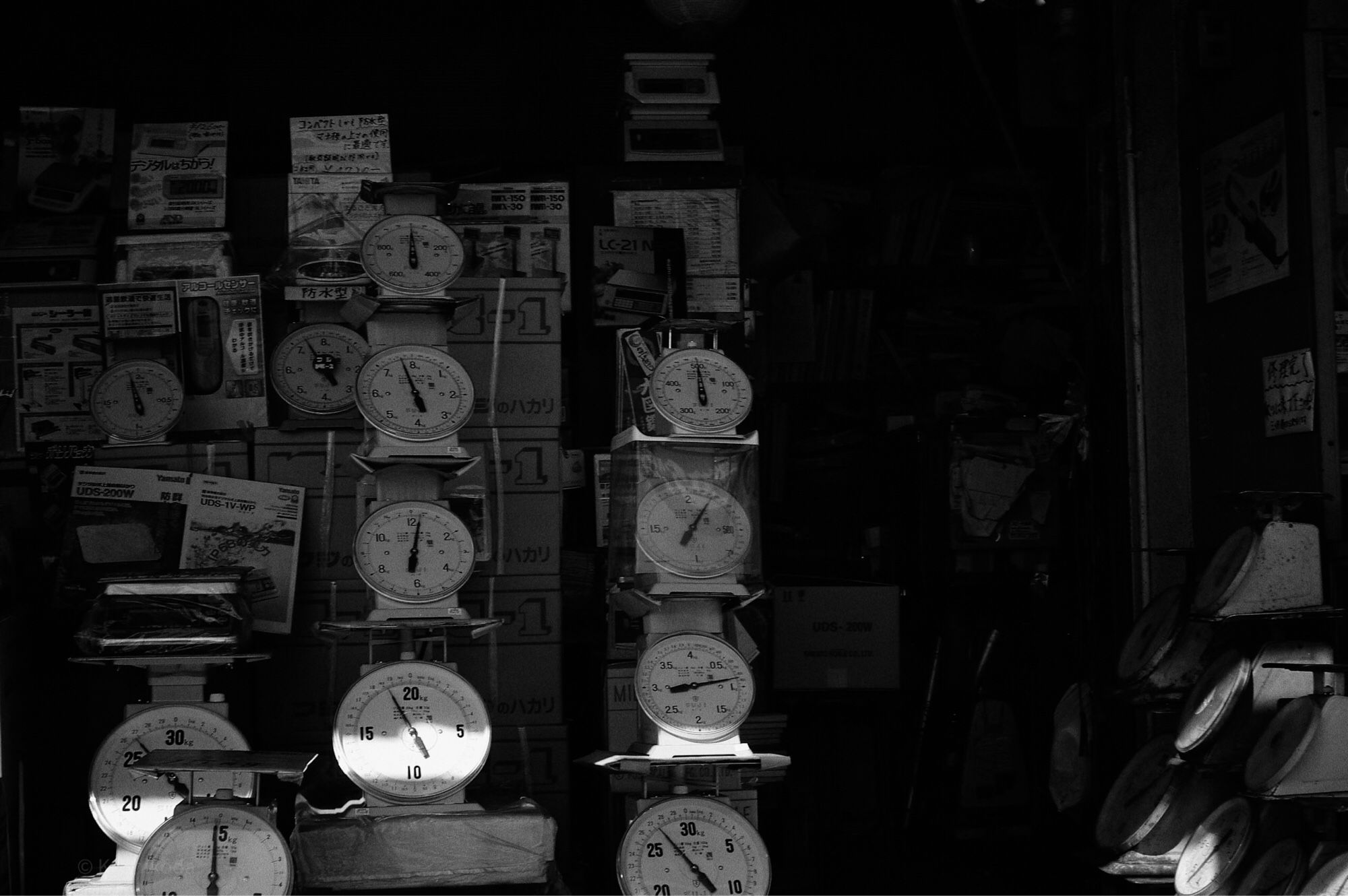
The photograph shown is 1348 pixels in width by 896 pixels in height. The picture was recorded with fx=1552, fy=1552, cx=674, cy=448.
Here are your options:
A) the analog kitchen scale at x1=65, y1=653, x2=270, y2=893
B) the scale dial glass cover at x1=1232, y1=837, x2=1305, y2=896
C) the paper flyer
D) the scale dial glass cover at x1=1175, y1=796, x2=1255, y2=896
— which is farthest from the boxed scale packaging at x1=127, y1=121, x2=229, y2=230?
the scale dial glass cover at x1=1232, y1=837, x2=1305, y2=896

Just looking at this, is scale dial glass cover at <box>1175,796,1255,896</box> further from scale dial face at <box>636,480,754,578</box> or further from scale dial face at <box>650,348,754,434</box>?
scale dial face at <box>650,348,754,434</box>

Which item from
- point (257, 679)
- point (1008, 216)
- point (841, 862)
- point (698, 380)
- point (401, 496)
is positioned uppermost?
point (1008, 216)

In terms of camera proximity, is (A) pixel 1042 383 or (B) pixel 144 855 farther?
(A) pixel 1042 383

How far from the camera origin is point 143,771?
342 cm

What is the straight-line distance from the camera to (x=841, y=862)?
205 inches

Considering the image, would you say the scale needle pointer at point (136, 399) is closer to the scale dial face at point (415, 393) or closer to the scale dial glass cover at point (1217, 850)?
the scale dial face at point (415, 393)

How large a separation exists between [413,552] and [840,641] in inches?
74.9

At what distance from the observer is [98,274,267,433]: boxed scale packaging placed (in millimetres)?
4539

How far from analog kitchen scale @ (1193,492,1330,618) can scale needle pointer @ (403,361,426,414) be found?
6.18 ft

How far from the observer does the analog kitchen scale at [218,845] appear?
3191mm

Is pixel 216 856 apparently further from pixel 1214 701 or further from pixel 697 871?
pixel 1214 701

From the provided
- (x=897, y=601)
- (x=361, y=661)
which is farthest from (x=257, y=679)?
(x=897, y=601)

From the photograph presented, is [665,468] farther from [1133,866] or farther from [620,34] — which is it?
[620,34]

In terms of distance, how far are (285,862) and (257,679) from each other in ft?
3.09
